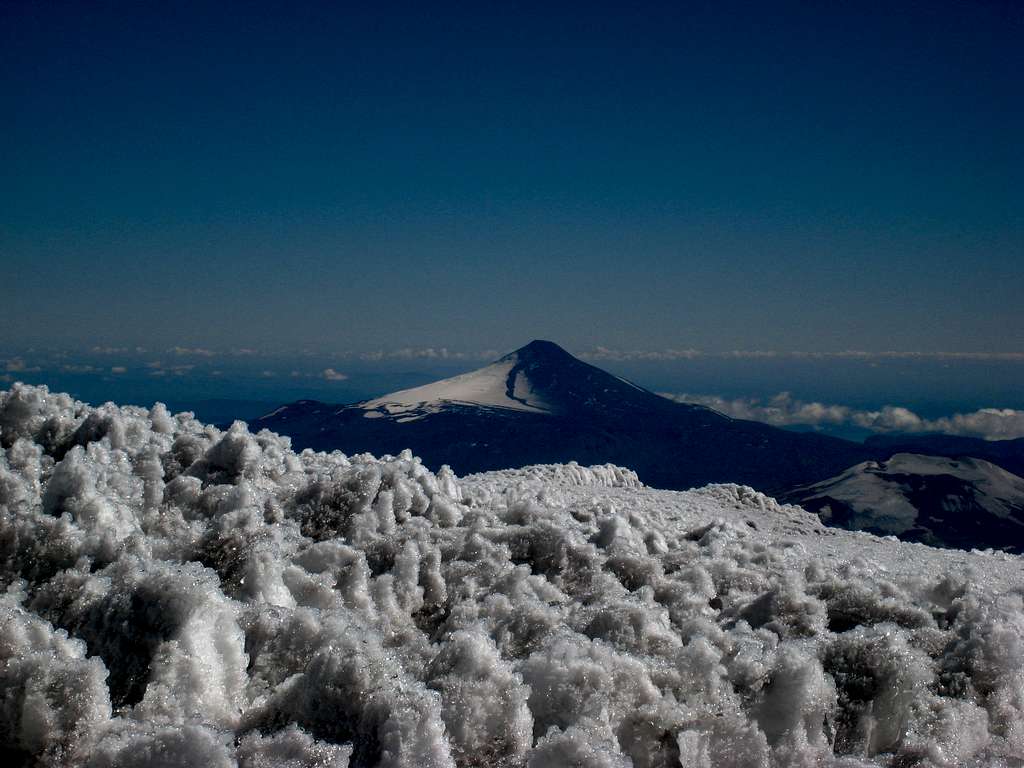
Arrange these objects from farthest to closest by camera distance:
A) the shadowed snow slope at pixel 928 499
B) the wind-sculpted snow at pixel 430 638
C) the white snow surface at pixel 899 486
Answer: the white snow surface at pixel 899 486 < the shadowed snow slope at pixel 928 499 < the wind-sculpted snow at pixel 430 638

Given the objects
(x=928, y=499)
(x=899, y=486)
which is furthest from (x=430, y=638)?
(x=899, y=486)

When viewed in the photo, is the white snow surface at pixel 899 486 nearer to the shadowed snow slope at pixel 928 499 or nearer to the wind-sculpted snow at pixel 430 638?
the shadowed snow slope at pixel 928 499

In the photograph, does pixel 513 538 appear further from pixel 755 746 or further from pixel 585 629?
pixel 755 746

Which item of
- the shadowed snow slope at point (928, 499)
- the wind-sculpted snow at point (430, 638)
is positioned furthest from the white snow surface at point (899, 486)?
the wind-sculpted snow at point (430, 638)

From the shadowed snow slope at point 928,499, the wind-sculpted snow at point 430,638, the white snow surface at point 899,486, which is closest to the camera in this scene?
the wind-sculpted snow at point 430,638

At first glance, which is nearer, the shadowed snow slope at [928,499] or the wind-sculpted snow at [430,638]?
the wind-sculpted snow at [430,638]

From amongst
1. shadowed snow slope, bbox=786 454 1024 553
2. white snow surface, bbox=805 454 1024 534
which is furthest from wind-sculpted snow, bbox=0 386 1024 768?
white snow surface, bbox=805 454 1024 534

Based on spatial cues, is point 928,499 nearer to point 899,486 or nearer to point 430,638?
point 899,486
